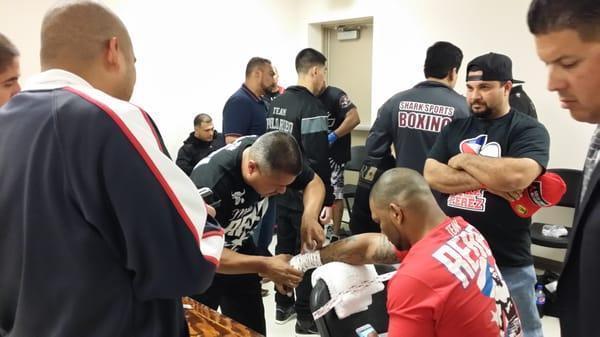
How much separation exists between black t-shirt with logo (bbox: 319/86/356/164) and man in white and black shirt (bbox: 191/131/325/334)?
4.70ft

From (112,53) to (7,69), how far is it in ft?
2.44

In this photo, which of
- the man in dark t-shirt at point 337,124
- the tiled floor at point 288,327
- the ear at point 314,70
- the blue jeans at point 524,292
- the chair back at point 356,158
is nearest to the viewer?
the blue jeans at point 524,292

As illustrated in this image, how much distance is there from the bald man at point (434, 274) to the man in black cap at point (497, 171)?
0.49m

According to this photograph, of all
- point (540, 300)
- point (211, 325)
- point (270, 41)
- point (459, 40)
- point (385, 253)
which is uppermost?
point (270, 41)

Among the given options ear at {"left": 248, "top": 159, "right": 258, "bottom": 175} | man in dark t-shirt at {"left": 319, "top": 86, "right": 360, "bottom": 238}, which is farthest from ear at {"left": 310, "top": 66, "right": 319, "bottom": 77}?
ear at {"left": 248, "top": 159, "right": 258, "bottom": 175}

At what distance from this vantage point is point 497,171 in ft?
5.73

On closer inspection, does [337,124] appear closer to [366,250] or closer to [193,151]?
[193,151]

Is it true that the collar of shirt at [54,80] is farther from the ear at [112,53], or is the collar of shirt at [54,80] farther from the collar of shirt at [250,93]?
the collar of shirt at [250,93]

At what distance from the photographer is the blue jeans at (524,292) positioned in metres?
1.88

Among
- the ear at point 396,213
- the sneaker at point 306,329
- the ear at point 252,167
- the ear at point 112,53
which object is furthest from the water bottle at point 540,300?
the ear at point 112,53

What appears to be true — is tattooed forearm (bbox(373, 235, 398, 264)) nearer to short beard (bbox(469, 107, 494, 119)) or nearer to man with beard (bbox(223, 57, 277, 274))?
short beard (bbox(469, 107, 494, 119))

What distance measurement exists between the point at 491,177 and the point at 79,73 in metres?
1.48

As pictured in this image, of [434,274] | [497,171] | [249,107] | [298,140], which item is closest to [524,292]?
[497,171]

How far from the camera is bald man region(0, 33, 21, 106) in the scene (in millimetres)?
1425
